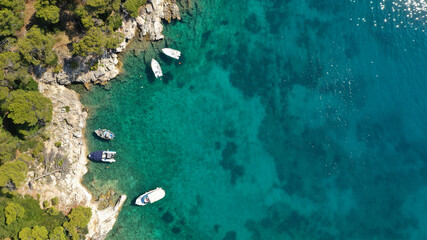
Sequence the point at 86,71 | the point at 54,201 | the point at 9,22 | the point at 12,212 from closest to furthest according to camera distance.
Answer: the point at 9,22, the point at 12,212, the point at 54,201, the point at 86,71

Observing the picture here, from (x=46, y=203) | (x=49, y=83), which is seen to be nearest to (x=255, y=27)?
(x=49, y=83)

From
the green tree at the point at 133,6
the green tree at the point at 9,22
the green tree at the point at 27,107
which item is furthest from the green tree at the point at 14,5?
the green tree at the point at 133,6

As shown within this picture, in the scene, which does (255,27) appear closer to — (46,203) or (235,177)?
(235,177)

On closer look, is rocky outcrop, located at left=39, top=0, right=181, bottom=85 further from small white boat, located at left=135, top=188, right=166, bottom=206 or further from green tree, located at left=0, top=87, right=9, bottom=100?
small white boat, located at left=135, top=188, right=166, bottom=206

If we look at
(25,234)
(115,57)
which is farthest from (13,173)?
(115,57)

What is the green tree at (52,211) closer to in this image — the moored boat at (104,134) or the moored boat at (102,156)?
the moored boat at (102,156)

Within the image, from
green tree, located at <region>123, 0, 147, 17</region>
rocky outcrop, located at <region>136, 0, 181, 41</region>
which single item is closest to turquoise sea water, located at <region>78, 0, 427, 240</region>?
rocky outcrop, located at <region>136, 0, 181, 41</region>

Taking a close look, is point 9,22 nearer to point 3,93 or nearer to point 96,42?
point 3,93
